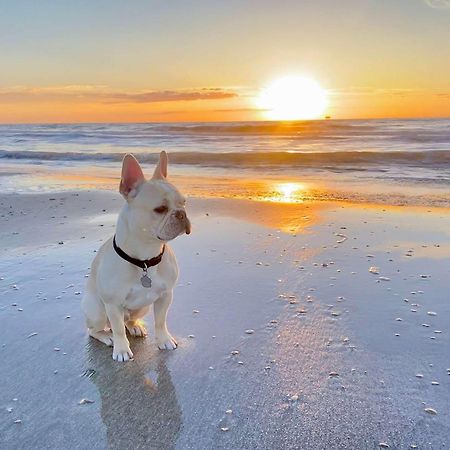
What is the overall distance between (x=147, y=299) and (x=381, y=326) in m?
1.62

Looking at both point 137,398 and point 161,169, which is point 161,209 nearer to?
point 161,169

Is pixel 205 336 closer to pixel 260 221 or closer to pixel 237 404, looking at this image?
pixel 237 404

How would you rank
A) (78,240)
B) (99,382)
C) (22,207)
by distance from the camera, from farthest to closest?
(22,207)
(78,240)
(99,382)

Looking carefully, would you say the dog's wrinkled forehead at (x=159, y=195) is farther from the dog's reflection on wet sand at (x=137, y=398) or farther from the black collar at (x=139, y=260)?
the dog's reflection on wet sand at (x=137, y=398)

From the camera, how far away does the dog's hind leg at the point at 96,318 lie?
323 cm

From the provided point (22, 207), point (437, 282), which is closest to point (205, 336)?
point (437, 282)

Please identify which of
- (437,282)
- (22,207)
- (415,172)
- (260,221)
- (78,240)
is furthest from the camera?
(415,172)

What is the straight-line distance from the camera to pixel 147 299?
9.90 ft

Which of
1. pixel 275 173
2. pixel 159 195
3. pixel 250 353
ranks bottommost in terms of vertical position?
pixel 275 173

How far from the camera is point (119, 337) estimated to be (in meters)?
3.12

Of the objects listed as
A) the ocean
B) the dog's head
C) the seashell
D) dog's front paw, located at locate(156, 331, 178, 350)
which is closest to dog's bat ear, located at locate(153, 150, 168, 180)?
the dog's head

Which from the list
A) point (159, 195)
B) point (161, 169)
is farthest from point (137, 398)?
point (161, 169)

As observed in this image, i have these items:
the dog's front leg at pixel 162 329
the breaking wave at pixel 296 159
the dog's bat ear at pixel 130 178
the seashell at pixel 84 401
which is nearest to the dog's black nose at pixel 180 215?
the dog's bat ear at pixel 130 178

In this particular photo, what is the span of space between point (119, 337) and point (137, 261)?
0.54 metres
